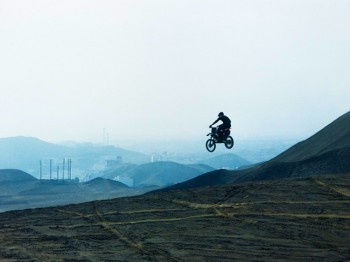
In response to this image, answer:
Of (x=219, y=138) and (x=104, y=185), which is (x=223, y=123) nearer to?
(x=219, y=138)

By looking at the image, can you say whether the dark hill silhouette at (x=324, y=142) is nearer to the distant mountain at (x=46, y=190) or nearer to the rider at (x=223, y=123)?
the rider at (x=223, y=123)

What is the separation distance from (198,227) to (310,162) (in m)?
32.4

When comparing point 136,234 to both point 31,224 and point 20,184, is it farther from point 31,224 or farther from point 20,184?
point 20,184

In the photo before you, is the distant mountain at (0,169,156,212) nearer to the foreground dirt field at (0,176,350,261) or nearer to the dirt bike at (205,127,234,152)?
the dirt bike at (205,127,234,152)

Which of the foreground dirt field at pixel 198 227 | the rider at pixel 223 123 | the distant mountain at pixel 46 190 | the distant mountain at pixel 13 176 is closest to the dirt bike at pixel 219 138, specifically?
the rider at pixel 223 123

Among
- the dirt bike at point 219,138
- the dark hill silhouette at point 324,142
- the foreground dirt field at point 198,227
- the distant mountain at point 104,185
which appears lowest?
the foreground dirt field at point 198,227

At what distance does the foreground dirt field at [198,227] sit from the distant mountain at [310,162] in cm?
1858

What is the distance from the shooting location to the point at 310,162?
50.1 meters

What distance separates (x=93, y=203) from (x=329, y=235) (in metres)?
14.8

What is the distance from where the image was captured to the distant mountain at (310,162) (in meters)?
47.3

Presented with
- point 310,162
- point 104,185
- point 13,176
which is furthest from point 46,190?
point 310,162

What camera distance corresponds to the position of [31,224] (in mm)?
23312

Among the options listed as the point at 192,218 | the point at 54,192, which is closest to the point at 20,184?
the point at 54,192

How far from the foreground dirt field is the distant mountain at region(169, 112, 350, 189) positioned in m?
18.6
